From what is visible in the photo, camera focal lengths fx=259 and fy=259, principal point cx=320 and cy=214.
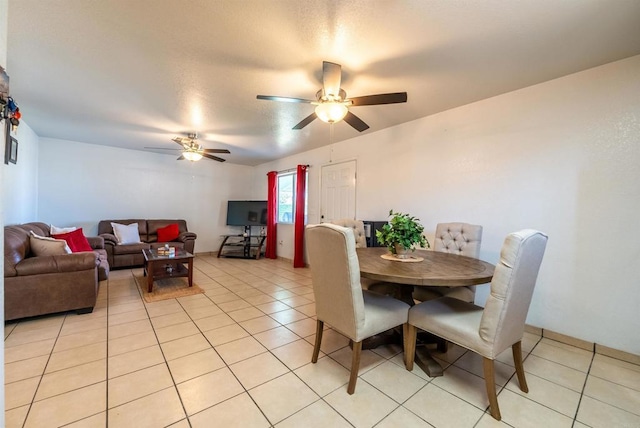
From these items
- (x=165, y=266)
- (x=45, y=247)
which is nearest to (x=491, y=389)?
(x=165, y=266)

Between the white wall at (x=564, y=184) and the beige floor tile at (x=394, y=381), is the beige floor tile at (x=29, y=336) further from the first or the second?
the white wall at (x=564, y=184)

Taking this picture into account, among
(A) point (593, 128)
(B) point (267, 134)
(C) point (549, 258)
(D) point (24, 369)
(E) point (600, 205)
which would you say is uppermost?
(B) point (267, 134)

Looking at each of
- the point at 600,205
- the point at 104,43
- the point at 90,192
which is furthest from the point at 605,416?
the point at 90,192

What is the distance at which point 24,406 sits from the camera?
1.47 meters

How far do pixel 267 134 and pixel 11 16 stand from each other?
2.66 meters

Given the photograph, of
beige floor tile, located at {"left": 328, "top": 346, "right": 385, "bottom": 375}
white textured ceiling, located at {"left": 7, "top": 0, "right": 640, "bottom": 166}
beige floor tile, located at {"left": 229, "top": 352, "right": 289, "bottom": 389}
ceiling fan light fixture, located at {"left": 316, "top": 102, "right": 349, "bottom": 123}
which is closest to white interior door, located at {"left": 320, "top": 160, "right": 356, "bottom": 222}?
white textured ceiling, located at {"left": 7, "top": 0, "right": 640, "bottom": 166}

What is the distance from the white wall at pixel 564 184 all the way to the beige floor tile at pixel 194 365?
106 inches

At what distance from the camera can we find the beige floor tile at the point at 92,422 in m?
1.36

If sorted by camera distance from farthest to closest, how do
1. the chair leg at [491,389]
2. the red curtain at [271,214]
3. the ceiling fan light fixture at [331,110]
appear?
the red curtain at [271,214] → the ceiling fan light fixture at [331,110] → the chair leg at [491,389]

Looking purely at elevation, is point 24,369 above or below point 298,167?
below

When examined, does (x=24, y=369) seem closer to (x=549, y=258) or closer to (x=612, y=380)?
(x=612, y=380)

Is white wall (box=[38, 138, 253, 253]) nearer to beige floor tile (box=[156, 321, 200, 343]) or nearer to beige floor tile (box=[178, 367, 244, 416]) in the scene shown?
beige floor tile (box=[156, 321, 200, 343])

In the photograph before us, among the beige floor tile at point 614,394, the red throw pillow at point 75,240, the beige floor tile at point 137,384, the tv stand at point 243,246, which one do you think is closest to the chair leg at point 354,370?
the beige floor tile at point 137,384

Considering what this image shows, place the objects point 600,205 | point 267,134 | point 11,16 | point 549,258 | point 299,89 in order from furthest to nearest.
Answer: point 267,134
point 299,89
point 549,258
point 600,205
point 11,16
